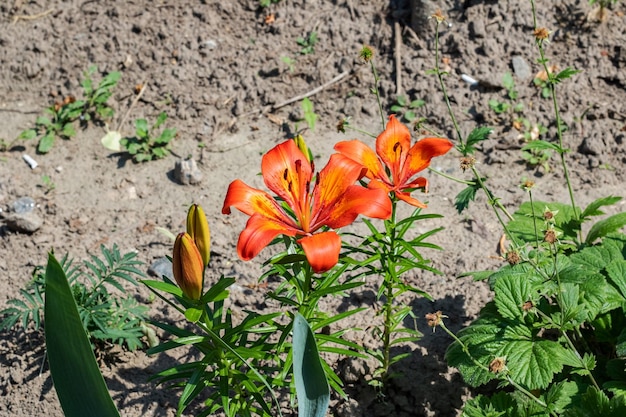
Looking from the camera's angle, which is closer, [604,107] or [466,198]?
[466,198]

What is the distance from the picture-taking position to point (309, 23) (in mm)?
4215

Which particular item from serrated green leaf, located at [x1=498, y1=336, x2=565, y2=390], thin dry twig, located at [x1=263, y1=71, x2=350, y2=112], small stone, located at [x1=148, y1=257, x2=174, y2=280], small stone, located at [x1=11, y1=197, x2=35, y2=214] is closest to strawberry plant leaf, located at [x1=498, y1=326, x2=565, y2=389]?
serrated green leaf, located at [x1=498, y1=336, x2=565, y2=390]

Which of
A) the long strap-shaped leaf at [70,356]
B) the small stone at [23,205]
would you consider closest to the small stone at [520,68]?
the small stone at [23,205]

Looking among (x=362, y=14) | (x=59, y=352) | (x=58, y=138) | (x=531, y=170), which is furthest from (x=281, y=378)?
(x=362, y=14)

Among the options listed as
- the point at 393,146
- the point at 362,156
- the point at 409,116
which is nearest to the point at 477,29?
the point at 409,116

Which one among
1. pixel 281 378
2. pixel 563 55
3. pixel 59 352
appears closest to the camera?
pixel 59 352

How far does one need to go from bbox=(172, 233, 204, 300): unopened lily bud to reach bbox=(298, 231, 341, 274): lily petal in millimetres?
269

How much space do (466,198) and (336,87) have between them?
1789 millimetres

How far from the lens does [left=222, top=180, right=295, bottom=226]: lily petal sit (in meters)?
1.82

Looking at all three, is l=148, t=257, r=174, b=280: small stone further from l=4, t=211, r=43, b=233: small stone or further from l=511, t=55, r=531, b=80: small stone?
l=511, t=55, r=531, b=80: small stone

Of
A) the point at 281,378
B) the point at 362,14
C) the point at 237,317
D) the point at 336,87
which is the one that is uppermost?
the point at 362,14

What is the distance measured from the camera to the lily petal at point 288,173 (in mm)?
1919

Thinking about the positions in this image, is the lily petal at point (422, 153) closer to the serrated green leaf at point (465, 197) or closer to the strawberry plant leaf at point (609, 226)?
the serrated green leaf at point (465, 197)

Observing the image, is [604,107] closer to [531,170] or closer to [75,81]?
[531,170]
